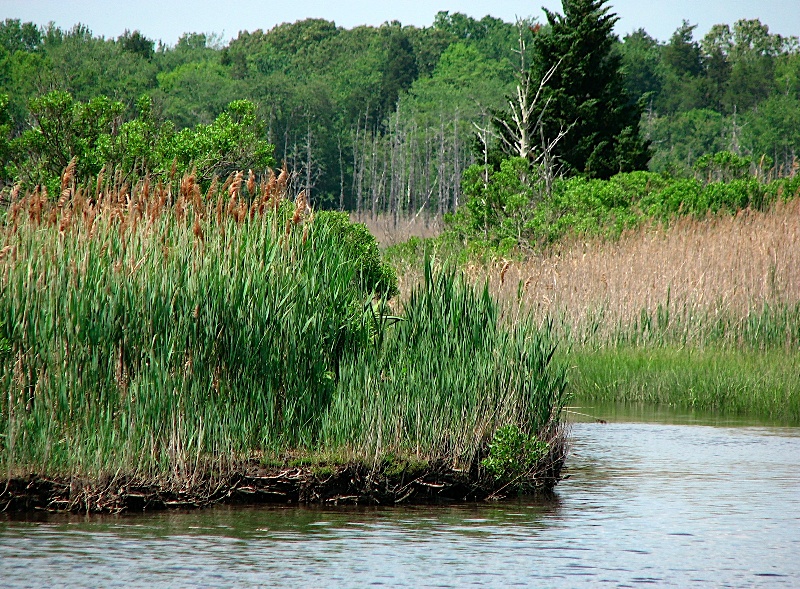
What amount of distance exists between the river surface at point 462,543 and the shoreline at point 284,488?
17 centimetres

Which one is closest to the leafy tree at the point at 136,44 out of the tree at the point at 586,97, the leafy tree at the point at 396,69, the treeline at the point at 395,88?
the treeline at the point at 395,88

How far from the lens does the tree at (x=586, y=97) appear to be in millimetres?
29000

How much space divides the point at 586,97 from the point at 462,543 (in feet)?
78.9

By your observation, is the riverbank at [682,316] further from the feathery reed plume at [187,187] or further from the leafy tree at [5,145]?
the leafy tree at [5,145]

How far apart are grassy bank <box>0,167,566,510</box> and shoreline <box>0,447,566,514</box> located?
44mm

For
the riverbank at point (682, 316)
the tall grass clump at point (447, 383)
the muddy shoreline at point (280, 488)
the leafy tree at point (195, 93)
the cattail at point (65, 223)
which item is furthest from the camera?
the leafy tree at point (195, 93)

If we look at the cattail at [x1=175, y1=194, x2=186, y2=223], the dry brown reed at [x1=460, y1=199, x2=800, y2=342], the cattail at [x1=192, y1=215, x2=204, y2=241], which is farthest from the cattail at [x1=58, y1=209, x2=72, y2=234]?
the dry brown reed at [x1=460, y1=199, x2=800, y2=342]

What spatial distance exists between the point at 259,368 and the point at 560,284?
30.1ft

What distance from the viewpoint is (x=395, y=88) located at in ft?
256

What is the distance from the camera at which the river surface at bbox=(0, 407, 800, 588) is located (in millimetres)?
6340

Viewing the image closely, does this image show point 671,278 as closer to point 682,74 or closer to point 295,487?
point 295,487

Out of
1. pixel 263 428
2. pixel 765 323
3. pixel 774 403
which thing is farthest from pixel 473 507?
pixel 765 323

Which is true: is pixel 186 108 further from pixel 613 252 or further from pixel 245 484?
pixel 245 484

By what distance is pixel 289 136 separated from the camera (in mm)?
63375
